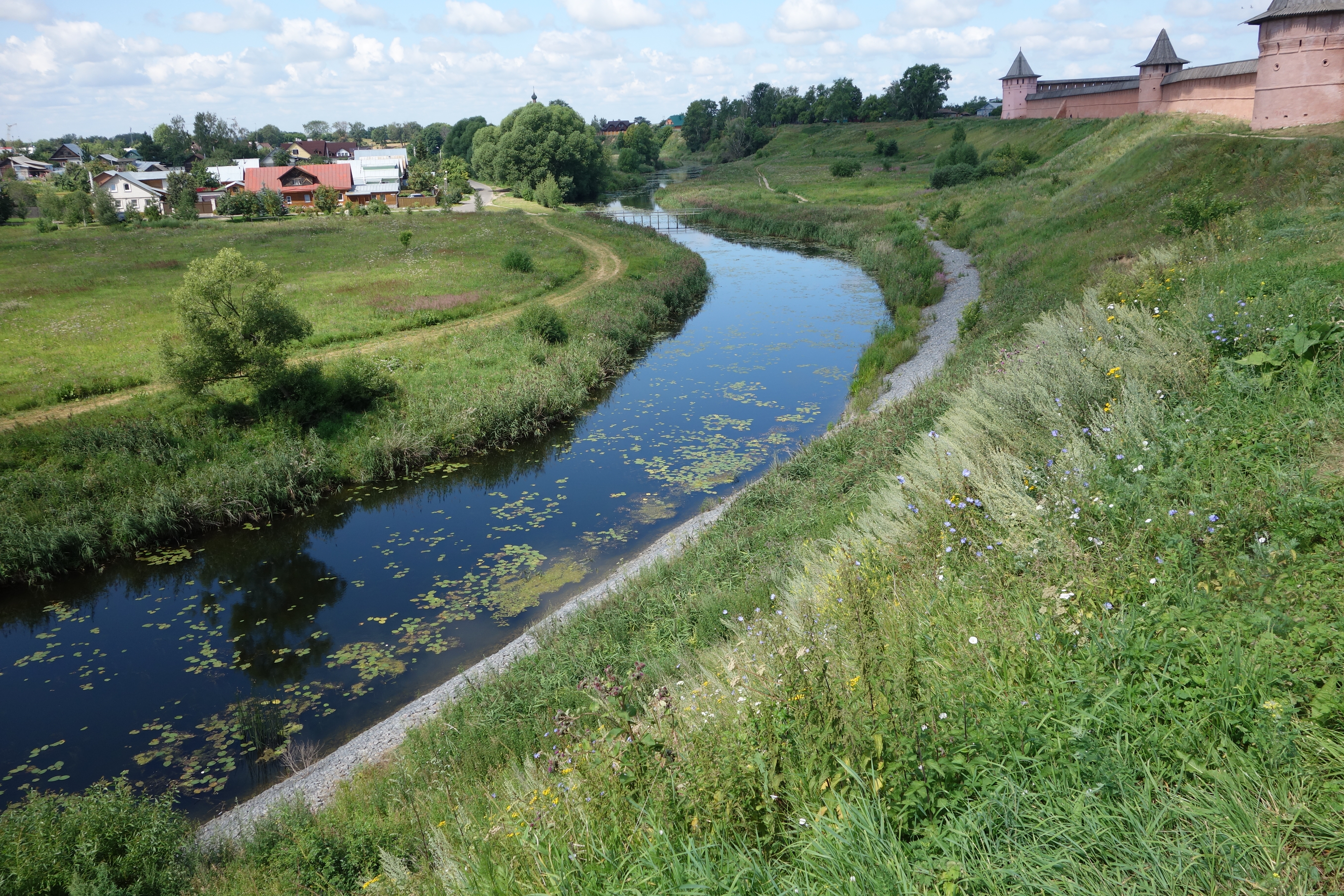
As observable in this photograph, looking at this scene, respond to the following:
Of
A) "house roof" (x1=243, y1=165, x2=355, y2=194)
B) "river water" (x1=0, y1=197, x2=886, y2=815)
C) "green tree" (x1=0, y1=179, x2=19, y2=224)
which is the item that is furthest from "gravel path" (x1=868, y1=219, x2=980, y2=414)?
"green tree" (x1=0, y1=179, x2=19, y2=224)

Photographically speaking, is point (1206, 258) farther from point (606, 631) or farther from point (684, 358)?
point (684, 358)

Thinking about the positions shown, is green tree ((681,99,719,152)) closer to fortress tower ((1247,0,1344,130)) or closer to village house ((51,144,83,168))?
village house ((51,144,83,168))

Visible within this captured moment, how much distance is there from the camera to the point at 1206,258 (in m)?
12.1

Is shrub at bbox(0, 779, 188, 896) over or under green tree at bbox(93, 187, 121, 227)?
under

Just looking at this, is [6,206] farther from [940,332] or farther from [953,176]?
[953,176]

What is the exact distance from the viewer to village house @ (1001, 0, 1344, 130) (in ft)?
79.6

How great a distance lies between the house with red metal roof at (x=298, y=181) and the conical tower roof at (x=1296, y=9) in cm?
7250

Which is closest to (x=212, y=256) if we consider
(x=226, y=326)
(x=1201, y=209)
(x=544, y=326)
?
(x=544, y=326)

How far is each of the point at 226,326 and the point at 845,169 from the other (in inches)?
2643

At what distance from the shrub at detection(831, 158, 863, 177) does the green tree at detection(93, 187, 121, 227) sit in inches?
2442

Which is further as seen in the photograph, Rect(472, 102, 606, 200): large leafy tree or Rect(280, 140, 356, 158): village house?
Rect(280, 140, 356, 158): village house

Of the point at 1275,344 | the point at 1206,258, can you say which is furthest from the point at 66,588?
the point at 1206,258

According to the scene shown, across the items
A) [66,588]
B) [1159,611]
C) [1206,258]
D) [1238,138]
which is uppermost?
[1238,138]

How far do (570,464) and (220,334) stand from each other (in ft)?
27.2
